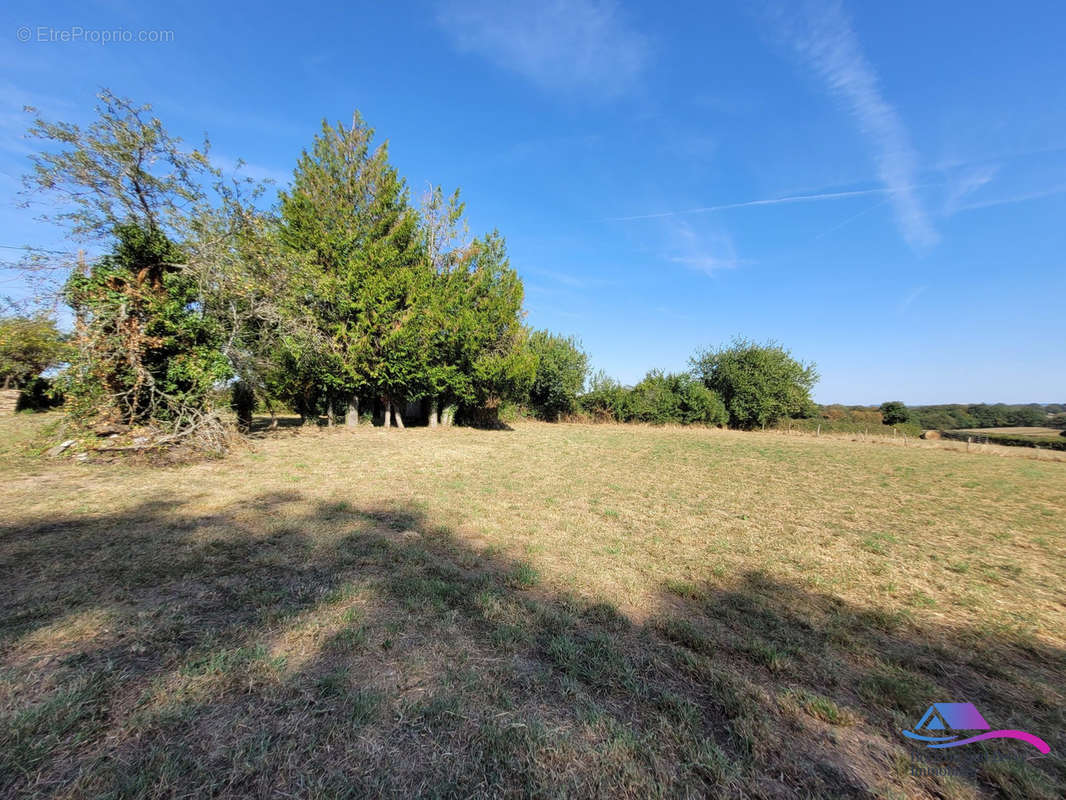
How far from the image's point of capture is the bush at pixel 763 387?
105ft

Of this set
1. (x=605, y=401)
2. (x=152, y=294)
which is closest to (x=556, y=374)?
(x=605, y=401)

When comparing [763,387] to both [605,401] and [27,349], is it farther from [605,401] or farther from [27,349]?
[27,349]

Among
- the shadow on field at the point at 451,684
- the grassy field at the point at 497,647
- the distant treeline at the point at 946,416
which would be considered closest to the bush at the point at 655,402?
the distant treeline at the point at 946,416

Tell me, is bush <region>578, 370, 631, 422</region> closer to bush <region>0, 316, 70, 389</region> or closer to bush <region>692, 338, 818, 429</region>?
bush <region>692, 338, 818, 429</region>

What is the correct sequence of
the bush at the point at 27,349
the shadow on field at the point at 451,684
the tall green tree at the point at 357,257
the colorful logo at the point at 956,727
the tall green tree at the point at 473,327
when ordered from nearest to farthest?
the shadow on field at the point at 451,684 → the colorful logo at the point at 956,727 → the bush at the point at 27,349 → the tall green tree at the point at 357,257 → the tall green tree at the point at 473,327

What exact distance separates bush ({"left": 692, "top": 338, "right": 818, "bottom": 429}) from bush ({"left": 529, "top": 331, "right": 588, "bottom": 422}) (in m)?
13.2

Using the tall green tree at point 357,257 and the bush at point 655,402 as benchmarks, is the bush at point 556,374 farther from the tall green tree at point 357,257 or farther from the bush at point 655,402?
the tall green tree at point 357,257

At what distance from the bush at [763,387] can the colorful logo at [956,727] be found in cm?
3305

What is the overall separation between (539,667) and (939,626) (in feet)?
13.0

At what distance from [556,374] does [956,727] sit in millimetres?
26758

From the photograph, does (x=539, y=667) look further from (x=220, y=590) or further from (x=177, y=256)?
(x=177, y=256)

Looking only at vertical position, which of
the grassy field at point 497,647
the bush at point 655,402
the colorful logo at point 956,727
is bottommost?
the colorful logo at point 956,727

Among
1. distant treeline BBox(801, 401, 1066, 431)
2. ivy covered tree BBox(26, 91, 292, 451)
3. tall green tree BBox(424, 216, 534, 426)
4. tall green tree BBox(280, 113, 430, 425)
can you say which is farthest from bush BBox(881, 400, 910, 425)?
ivy covered tree BBox(26, 91, 292, 451)

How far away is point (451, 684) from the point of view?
7.87ft
